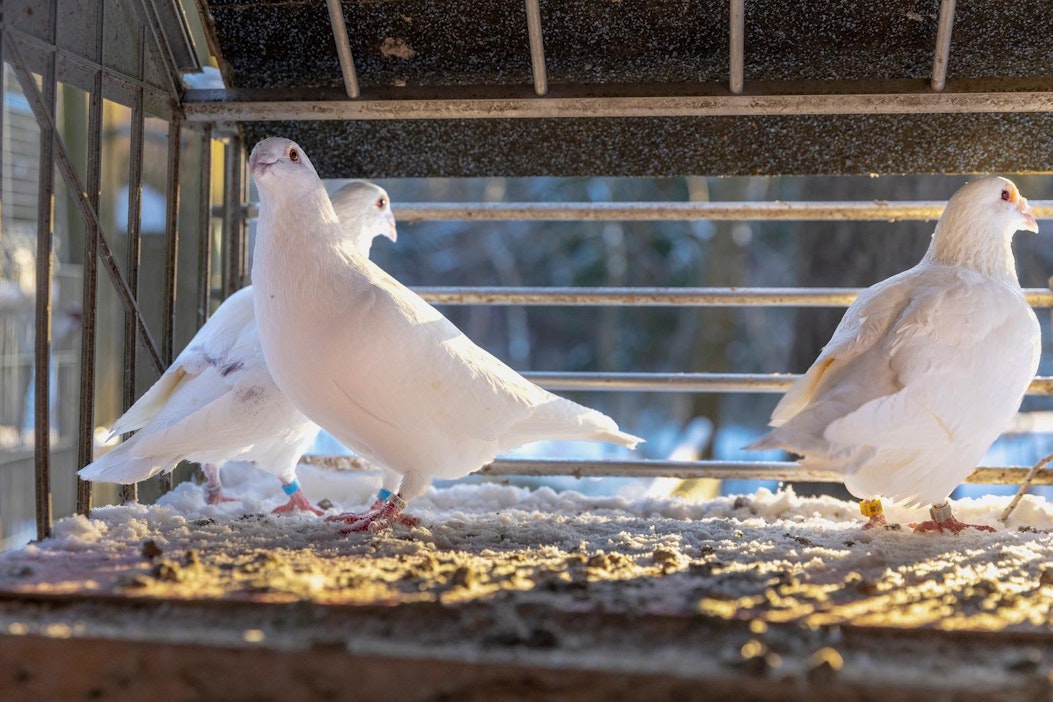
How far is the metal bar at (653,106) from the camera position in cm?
358

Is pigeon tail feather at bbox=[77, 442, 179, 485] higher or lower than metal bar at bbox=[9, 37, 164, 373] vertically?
lower

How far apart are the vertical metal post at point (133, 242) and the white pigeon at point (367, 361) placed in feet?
2.09

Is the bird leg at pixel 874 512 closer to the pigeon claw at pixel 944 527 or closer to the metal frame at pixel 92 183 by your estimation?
the pigeon claw at pixel 944 527

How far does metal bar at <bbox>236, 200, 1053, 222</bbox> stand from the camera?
422 cm

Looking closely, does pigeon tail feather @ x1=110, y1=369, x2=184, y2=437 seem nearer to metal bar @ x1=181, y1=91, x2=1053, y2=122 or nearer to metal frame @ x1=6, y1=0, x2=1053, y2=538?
metal frame @ x1=6, y1=0, x2=1053, y2=538

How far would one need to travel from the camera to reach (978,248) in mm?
3762

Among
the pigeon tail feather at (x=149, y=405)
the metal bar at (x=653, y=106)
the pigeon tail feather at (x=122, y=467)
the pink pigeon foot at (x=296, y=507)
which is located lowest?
the pink pigeon foot at (x=296, y=507)

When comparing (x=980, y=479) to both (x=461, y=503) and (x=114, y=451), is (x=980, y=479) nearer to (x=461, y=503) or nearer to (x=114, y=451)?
(x=461, y=503)

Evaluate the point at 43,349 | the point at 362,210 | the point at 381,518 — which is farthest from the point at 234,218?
the point at 381,518

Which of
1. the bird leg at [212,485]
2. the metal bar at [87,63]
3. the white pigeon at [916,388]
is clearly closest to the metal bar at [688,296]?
the white pigeon at [916,388]

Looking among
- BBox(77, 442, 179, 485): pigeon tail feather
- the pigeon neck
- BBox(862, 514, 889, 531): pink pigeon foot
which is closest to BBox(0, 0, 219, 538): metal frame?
BBox(77, 442, 179, 485): pigeon tail feather

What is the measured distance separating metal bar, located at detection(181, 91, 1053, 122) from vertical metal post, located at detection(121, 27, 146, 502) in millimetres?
380

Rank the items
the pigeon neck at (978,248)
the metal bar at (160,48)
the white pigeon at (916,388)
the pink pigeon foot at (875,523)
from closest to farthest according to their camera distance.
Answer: the white pigeon at (916,388), the pink pigeon foot at (875,523), the pigeon neck at (978,248), the metal bar at (160,48)

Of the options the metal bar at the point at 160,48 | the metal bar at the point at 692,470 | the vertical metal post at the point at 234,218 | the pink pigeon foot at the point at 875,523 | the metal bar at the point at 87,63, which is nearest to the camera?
the metal bar at the point at 87,63
